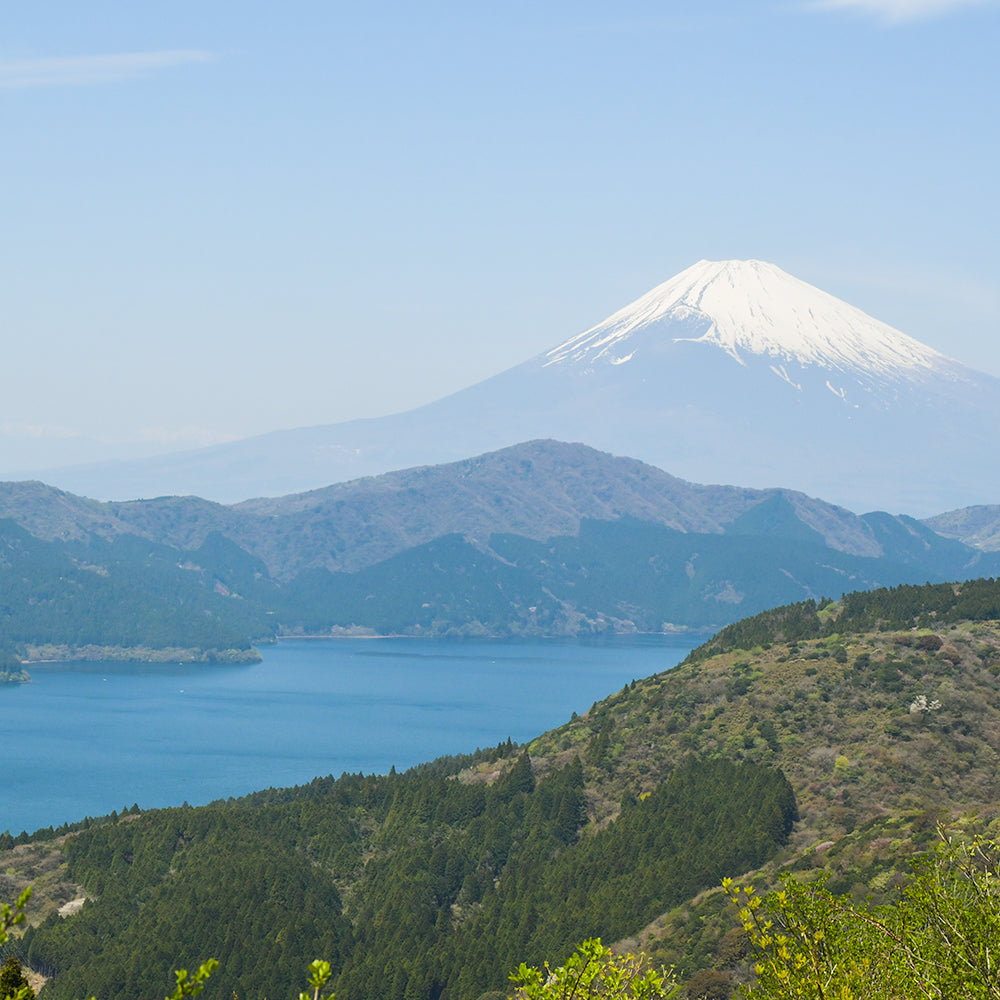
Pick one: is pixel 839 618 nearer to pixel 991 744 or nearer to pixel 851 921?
pixel 991 744

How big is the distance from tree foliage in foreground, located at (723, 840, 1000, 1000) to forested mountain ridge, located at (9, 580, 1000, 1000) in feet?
138

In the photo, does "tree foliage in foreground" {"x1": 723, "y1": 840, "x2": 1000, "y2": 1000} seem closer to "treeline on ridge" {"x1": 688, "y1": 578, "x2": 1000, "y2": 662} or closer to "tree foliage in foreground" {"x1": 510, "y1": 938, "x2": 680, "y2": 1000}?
"tree foliage in foreground" {"x1": 510, "y1": 938, "x2": 680, "y2": 1000}

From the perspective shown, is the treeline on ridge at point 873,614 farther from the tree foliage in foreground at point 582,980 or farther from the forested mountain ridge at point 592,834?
the tree foliage in foreground at point 582,980

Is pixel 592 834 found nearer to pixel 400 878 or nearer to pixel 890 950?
pixel 400 878

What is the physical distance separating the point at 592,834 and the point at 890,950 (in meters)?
85.7

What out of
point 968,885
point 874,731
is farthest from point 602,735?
point 968,885

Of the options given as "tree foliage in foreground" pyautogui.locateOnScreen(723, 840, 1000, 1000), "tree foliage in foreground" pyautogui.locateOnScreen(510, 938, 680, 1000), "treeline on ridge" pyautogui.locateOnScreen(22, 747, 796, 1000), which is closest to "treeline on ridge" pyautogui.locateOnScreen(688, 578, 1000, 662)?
"treeline on ridge" pyautogui.locateOnScreen(22, 747, 796, 1000)

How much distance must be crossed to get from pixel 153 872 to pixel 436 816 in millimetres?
27898

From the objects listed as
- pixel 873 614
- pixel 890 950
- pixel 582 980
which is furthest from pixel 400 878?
pixel 582 980

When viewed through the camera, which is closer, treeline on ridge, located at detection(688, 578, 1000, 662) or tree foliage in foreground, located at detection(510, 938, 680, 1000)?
tree foliage in foreground, located at detection(510, 938, 680, 1000)

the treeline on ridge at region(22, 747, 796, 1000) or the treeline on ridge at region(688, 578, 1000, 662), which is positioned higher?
the treeline on ridge at region(688, 578, 1000, 662)

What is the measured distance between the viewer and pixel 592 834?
4493 inches

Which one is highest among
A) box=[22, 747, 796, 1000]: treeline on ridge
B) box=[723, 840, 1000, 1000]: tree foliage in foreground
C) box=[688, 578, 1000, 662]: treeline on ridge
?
box=[723, 840, 1000, 1000]: tree foliage in foreground

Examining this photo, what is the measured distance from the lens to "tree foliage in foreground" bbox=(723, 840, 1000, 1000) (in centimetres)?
2831
